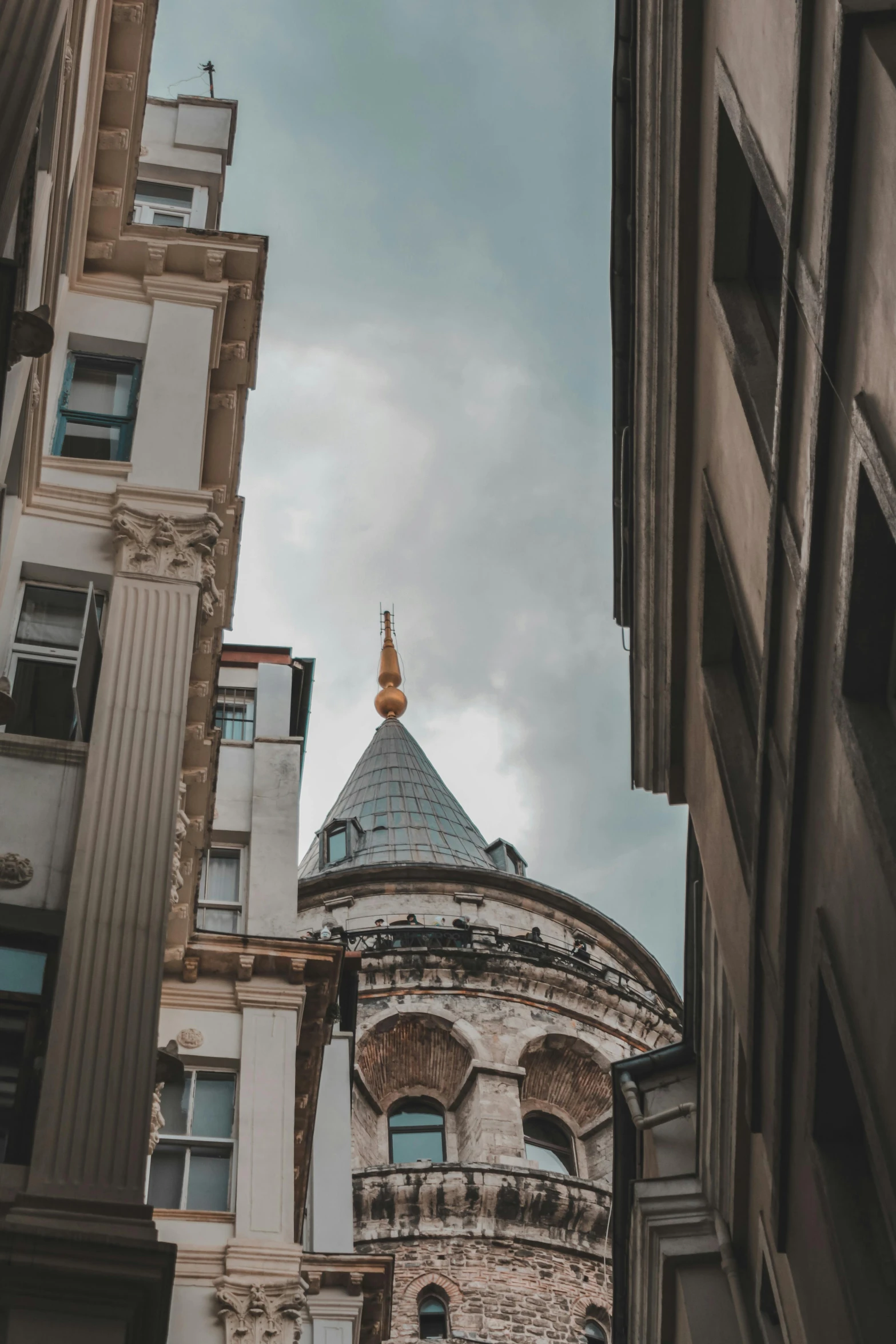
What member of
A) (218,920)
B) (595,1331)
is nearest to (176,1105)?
(218,920)

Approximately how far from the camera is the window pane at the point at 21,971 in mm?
10297

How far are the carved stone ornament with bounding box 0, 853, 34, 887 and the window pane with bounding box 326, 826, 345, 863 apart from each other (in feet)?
143

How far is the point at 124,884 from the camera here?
10.8m

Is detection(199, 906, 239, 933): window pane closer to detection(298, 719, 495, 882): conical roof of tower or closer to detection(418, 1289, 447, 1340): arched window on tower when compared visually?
detection(418, 1289, 447, 1340): arched window on tower

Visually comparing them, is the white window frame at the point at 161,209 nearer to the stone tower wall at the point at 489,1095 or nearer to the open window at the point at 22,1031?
the open window at the point at 22,1031

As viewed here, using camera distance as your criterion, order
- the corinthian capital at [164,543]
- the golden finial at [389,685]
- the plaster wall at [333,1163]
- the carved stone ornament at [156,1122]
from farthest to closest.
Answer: the golden finial at [389,685], the plaster wall at [333,1163], the carved stone ornament at [156,1122], the corinthian capital at [164,543]

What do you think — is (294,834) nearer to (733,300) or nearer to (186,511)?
(186,511)

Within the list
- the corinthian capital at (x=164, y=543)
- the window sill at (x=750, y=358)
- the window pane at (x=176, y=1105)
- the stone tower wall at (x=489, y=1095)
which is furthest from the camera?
the stone tower wall at (x=489, y=1095)

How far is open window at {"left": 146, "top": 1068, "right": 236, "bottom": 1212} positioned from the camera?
52.0ft

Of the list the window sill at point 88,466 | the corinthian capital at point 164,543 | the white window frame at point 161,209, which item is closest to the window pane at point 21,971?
the corinthian capital at point 164,543

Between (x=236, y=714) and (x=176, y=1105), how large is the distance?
8.65m

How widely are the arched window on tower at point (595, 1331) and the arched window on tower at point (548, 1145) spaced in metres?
4.05

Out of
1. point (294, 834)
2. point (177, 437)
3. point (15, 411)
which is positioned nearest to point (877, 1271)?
point (15, 411)

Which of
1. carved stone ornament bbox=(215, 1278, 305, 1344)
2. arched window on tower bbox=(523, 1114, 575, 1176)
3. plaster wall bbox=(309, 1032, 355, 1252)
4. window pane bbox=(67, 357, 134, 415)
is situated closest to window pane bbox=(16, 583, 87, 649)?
window pane bbox=(67, 357, 134, 415)
